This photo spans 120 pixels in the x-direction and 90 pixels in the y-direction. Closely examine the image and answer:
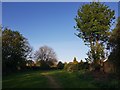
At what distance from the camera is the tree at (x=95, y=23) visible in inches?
1927

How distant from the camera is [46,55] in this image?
356ft

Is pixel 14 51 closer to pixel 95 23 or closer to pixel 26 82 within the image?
pixel 95 23

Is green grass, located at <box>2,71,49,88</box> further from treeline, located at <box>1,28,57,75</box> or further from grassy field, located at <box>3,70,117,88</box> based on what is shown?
treeline, located at <box>1,28,57,75</box>

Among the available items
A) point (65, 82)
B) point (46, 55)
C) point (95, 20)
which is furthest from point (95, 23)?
point (46, 55)

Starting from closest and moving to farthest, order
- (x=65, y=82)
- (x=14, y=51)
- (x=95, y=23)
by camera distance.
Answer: (x=65, y=82) < (x=95, y=23) < (x=14, y=51)

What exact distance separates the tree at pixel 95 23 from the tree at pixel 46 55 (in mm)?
52812

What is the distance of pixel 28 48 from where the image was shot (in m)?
78.6

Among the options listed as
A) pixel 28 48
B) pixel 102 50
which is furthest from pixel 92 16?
pixel 28 48

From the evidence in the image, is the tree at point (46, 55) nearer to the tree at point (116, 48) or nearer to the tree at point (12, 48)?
the tree at point (12, 48)

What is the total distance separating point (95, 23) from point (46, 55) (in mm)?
61803

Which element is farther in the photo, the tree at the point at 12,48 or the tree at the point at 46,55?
the tree at the point at 46,55

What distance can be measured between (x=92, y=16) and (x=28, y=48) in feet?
111

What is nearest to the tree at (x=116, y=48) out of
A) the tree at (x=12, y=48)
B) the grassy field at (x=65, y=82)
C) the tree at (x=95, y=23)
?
the grassy field at (x=65, y=82)

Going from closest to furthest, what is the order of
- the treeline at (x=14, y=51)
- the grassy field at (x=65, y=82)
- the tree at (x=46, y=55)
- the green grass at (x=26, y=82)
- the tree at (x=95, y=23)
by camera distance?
the grassy field at (x=65, y=82) → the green grass at (x=26, y=82) → the tree at (x=95, y=23) → the treeline at (x=14, y=51) → the tree at (x=46, y=55)
